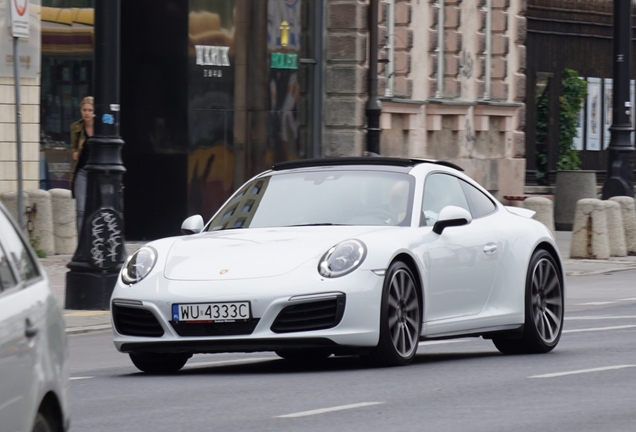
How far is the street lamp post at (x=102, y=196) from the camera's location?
51.5 ft

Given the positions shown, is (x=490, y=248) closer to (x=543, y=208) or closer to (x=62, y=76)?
(x=62, y=76)

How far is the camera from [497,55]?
3481 centimetres

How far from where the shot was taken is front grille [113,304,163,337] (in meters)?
10.3

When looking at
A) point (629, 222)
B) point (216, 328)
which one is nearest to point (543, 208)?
point (629, 222)

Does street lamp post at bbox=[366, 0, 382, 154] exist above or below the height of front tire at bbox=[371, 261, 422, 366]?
above

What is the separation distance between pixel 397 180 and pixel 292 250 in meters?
1.33

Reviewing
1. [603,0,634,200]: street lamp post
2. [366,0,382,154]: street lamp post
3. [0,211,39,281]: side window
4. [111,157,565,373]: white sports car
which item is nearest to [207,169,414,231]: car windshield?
[111,157,565,373]: white sports car

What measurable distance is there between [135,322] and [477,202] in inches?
112

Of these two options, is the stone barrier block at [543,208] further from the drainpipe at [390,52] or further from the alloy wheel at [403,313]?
the alloy wheel at [403,313]

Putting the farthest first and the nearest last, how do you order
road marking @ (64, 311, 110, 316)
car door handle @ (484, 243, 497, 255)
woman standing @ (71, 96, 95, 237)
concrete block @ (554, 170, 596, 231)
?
concrete block @ (554, 170, 596, 231), woman standing @ (71, 96, 95, 237), road marking @ (64, 311, 110, 316), car door handle @ (484, 243, 497, 255)

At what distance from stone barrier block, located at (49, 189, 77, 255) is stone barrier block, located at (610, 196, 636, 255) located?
8.33 metres

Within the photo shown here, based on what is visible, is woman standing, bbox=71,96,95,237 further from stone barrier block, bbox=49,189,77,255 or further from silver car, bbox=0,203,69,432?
silver car, bbox=0,203,69,432

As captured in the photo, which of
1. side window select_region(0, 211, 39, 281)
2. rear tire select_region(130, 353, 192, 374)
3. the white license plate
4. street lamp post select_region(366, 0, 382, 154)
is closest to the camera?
side window select_region(0, 211, 39, 281)

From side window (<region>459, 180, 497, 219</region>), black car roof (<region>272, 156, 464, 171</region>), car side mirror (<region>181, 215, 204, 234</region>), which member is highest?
black car roof (<region>272, 156, 464, 171</region>)
